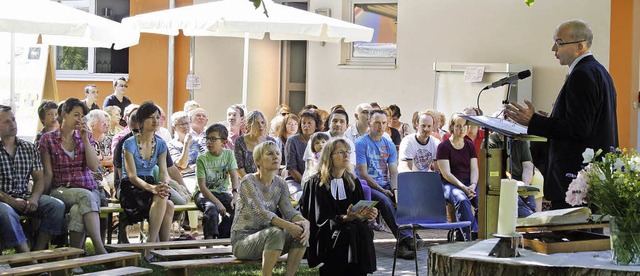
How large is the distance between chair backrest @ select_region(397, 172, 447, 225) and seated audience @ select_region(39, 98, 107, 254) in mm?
2686

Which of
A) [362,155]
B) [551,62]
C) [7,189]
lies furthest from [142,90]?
[7,189]

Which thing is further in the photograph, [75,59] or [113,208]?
[75,59]

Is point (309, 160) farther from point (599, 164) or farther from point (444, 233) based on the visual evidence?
point (599, 164)

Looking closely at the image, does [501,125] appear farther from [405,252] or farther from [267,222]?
[405,252]

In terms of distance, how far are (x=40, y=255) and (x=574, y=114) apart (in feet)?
14.5

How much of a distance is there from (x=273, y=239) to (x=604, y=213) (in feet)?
12.6

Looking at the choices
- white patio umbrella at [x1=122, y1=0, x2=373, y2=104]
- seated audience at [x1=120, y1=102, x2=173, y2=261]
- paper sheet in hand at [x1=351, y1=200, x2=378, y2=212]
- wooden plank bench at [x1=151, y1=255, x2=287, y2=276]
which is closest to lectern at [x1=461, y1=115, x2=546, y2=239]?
paper sheet in hand at [x1=351, y1=200, x2=378, y2=212]

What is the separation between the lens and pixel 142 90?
62.8ft

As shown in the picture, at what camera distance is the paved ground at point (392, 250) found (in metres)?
10.8

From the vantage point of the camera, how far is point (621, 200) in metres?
5.68

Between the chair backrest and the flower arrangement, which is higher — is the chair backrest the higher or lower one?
the lower one

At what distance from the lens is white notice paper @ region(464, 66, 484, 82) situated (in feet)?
55.2

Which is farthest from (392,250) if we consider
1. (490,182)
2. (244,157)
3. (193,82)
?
(193,82)

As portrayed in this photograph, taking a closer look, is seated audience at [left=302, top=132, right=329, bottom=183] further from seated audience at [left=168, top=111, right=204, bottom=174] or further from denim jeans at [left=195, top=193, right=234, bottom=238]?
seated audience at [left=168, top=111, right=204, bottom=174]
